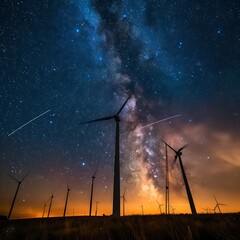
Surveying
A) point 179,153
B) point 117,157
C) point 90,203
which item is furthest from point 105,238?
point 90,203

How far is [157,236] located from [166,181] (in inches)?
3542

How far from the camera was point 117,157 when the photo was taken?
35125 millimetres

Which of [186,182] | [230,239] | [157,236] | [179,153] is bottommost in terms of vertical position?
[230,239]

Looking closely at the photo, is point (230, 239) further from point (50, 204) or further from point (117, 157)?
point (50, 204)

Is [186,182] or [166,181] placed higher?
[166,181]

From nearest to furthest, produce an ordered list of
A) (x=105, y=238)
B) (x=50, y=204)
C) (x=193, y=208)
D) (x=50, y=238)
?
(x=105, y=238)
(x=50, y=238)
(x=193, y=208)
(x=50, y=204)

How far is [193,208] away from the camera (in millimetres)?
49625

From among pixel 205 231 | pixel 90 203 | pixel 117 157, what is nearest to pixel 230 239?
pixel 205 231

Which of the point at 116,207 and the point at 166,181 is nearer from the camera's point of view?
the point at 116,207

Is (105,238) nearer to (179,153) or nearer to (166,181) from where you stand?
(179,153)

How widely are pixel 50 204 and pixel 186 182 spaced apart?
330 feet

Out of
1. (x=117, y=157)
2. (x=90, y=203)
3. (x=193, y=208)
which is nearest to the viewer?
(x=117, y=157)

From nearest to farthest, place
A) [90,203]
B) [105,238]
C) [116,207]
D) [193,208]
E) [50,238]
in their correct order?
[105,238], [50,238], [116,207], [193,208], [90,203]

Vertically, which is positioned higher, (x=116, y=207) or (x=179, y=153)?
(x=179, y=153)
